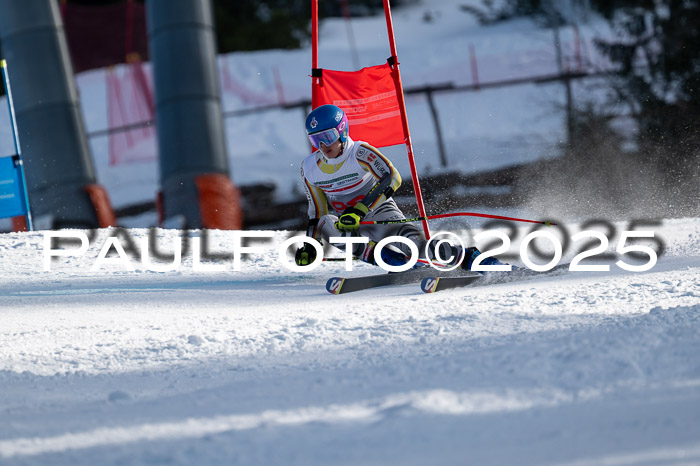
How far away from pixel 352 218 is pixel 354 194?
454mm

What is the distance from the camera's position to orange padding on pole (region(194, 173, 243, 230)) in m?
10.0

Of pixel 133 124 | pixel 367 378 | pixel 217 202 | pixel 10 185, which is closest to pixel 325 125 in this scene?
pixel 367 378

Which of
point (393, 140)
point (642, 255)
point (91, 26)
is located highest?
point (91, 26)

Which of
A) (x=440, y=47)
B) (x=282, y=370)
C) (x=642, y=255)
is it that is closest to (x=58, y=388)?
(x=282, y=370)

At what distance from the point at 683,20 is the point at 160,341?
1313 centimetres

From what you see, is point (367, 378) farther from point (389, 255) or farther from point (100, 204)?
point (100, 204)

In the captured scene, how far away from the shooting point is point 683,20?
14.2m

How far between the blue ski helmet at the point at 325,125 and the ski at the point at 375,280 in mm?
1003

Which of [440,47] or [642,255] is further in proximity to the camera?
[440,47]

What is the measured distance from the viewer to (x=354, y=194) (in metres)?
5.97

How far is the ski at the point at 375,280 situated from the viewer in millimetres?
5355

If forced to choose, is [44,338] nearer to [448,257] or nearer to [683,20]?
[448,257]

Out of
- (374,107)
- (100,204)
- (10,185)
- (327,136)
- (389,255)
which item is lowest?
(389,255)

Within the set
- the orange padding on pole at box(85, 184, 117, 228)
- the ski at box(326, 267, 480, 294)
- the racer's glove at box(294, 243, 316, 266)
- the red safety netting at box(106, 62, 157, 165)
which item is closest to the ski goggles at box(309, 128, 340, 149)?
the racer's glove at box(294, 243, 316, 266)
